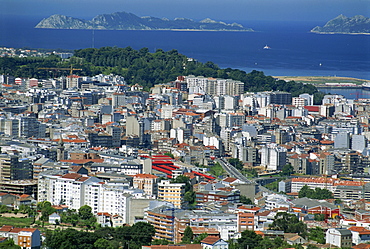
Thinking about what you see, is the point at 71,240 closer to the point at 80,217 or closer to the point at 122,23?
the point at 80,217

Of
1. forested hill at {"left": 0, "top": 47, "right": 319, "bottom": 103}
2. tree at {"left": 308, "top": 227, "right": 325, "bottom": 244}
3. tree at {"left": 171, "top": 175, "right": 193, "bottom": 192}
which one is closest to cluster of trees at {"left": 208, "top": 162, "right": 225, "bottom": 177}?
tree at {"left": 171, "top": 175, "right": 193, "bottom": 192}

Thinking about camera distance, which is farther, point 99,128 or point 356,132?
point 356,132

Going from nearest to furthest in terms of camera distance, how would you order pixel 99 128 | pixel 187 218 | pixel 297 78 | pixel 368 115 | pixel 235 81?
1. pixel 187 218
2. pixel 99 128
3. pixel 368 115
4. pixel 235 81
5. pixel 297 78

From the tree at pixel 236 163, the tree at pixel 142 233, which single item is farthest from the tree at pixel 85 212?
the tree at pixel 236 163

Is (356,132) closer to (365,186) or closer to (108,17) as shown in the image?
(365,186)

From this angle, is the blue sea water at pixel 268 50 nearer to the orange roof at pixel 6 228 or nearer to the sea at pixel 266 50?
the sea at pixel 266 50

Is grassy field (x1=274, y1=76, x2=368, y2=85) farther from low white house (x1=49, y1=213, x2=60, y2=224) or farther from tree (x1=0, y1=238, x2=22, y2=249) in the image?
tree (x1=0, y1=238, x2=22, y2=249)

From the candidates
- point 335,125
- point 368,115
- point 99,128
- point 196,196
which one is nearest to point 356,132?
point 335,125
